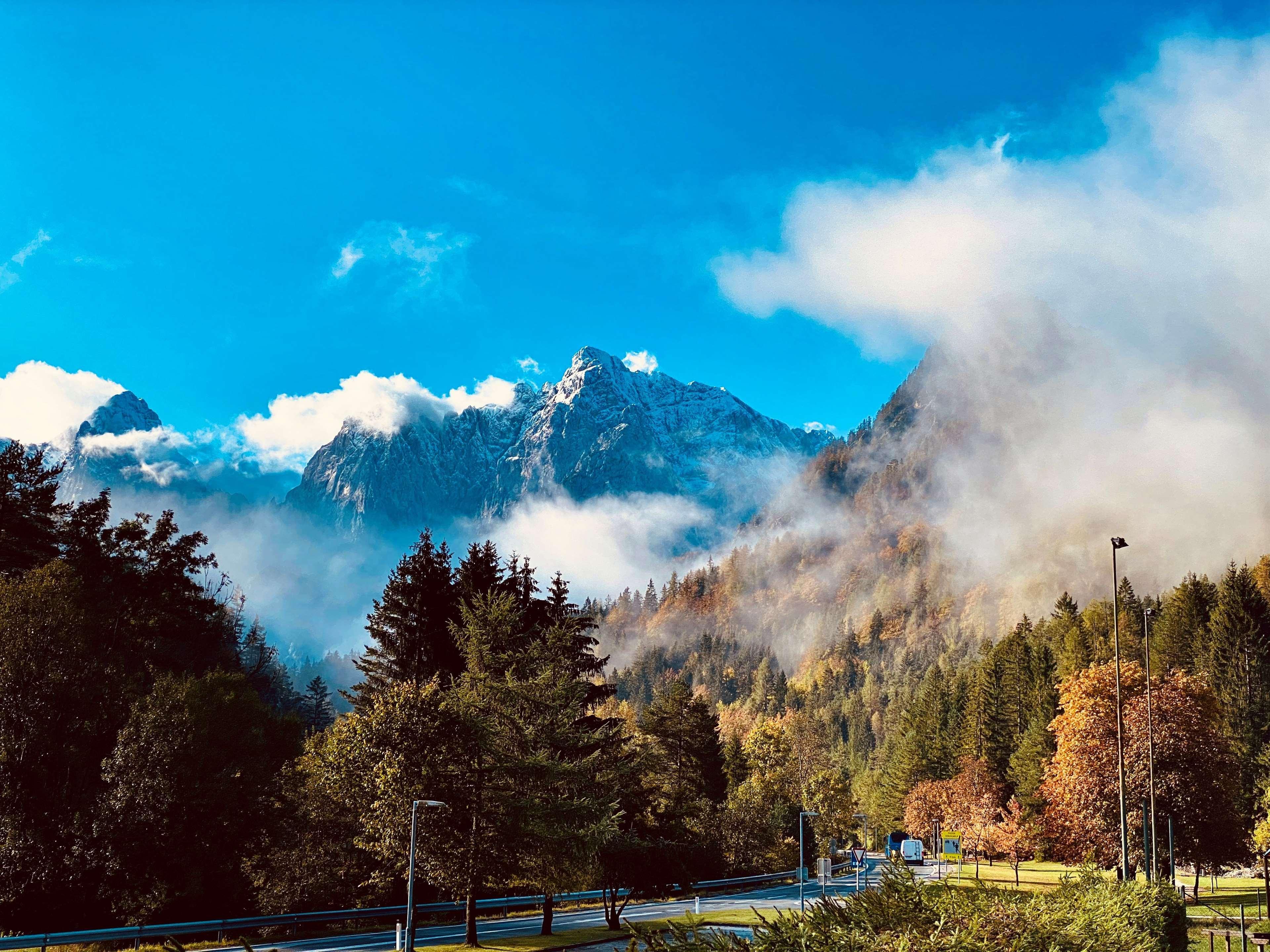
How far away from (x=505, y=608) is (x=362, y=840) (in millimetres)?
15312

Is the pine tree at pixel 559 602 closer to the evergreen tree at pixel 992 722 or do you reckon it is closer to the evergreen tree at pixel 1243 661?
the evergreen tree at pixel 1243 661

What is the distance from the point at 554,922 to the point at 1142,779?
119 feet

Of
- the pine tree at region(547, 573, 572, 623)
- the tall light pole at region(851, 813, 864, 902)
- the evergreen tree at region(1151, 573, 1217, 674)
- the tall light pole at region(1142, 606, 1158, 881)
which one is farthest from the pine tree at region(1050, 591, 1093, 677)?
the pine tree at region(547, 573, 572, 623)

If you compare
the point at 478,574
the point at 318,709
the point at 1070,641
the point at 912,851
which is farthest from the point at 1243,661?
the point at 318,709

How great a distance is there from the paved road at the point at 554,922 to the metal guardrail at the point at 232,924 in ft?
3.60

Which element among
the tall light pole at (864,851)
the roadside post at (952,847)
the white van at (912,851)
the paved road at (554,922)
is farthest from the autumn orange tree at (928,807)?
the paved road at (554,922)

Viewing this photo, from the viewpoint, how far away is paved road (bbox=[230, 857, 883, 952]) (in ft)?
131

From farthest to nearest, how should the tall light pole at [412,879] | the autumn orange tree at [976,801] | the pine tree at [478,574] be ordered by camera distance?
the autumn orange tree at [976,801]
the pine tree at [478,574]
the tall light pole at [412,879]

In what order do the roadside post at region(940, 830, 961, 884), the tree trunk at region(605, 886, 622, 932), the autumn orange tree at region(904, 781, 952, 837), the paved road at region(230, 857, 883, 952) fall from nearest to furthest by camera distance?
the paved road at region(230, 857, 883, 952)
the tree trunk at region(605, 886, 622, 932)
the roadside post at region(940, 830, 961, 884)
the autumn orange tree at region(904, 781, 952, 837)

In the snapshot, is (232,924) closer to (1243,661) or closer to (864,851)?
(864,851)

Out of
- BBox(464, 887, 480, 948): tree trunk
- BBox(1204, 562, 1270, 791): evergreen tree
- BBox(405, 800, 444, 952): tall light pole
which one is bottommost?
BBox(464, 887, 480, 948): tree trunk

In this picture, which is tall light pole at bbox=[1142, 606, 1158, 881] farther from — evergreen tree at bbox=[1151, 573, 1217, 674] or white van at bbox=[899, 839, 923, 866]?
white van at bbox=[899, 839, 923, 866]

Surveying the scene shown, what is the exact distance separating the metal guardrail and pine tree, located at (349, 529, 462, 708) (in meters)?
13.4

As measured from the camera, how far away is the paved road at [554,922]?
39.8 m
